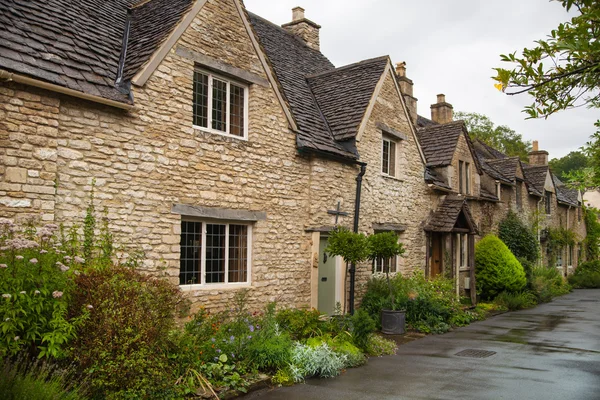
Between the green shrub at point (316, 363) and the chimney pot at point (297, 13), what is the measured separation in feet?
49.2

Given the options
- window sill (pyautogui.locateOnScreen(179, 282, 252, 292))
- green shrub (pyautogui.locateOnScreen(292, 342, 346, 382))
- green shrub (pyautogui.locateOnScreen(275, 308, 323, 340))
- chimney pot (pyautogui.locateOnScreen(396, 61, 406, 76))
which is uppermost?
chimney pot (pyautogui.locateOnScreen(396, 61, 406, 76))

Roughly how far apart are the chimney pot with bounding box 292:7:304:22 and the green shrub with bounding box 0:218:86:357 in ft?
53.1

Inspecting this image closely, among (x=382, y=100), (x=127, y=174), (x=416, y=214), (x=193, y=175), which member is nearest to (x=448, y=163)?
(x=416, y=214)

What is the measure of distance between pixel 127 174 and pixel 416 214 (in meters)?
11.0

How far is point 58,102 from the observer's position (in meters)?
8.01

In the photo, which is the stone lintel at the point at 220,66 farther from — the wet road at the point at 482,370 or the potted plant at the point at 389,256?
the wet road at the point at 482,370

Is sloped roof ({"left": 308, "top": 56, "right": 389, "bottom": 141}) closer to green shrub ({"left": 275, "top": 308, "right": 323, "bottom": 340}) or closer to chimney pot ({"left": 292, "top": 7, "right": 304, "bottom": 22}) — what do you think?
chimney pot ({"left": 292, "top": 7, "right": 304, "bottom": 22})

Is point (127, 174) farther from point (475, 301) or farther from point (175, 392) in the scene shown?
point (475, 301)

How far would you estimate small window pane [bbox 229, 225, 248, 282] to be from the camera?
11.0 m

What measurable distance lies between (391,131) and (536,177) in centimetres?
1897

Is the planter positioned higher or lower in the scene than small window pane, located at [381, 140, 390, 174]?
lower

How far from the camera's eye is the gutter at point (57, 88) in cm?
728

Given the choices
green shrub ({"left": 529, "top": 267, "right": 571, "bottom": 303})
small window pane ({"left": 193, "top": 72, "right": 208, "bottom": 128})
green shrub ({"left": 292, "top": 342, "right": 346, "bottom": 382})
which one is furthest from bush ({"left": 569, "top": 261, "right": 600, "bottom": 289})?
small window pane ({"left": 193, "top": 72, "right": 208, "bottom": 128})

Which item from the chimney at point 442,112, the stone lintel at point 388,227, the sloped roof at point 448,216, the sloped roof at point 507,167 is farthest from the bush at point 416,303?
the sloped roof at point 507,167
